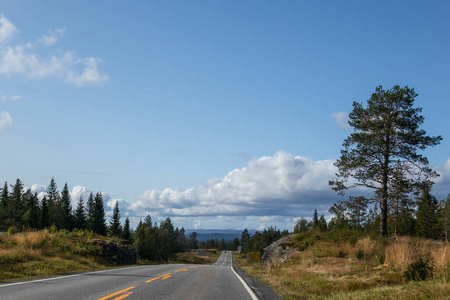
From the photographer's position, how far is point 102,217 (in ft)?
293

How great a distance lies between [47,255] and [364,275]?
57.5ft

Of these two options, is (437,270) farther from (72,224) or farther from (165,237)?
(165,237)

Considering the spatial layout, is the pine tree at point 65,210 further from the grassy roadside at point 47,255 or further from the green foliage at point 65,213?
the grassy roadside at point 47,255

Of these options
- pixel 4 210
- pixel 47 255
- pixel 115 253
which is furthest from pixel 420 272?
pixel 4 210

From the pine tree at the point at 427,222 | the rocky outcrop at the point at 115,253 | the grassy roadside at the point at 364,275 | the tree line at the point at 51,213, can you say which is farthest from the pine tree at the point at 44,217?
the pine tree at the point at 427,222

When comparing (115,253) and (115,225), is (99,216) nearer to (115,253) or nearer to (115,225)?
(115,225)

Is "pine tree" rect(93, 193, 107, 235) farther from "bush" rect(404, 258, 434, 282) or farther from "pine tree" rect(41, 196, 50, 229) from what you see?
"bush" rect(404, 258, 434, 282)

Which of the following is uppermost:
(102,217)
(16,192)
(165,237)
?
(16,192)

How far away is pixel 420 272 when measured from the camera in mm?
11281

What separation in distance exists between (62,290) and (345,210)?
2459 cm

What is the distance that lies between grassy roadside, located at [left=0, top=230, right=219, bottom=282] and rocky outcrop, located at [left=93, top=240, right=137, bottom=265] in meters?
0.45

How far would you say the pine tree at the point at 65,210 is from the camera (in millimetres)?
82125

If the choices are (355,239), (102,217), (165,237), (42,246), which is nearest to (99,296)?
(42,246)

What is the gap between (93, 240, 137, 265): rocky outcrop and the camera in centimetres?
2406
